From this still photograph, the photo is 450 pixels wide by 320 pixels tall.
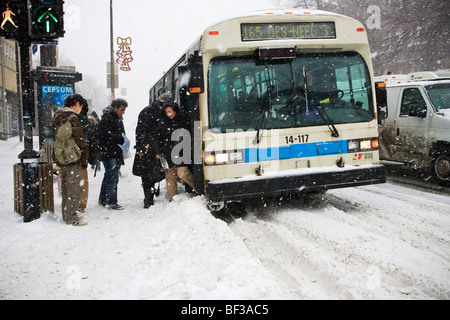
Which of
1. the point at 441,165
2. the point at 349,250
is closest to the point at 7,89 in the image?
the point at 441,165

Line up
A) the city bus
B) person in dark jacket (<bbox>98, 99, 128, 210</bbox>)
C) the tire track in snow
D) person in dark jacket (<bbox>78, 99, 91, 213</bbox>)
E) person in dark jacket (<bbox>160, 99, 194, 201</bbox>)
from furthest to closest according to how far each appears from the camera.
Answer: person in dark jacket (<bbox>98, 99, 128, 210</bbox>) < person in dark jacket (<bbox>160, 99, 194, 201</bbox>) < person in dark jacket (<bbox>78, 99, 91, 213</bbox>) < the city bus < the tire track in snow

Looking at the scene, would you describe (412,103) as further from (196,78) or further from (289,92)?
(196,78)

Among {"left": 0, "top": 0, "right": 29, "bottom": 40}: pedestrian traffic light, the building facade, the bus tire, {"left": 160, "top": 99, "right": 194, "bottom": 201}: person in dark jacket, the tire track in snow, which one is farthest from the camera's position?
the building facade

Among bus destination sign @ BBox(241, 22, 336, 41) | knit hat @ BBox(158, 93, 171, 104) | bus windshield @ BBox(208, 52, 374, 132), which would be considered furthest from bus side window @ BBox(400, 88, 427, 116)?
knit hat @ BBox(158, 93, 171, 104)

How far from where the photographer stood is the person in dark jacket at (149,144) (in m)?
6.66

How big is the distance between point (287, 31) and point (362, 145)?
2.20 meters

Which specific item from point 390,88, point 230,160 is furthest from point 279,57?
point 390,88

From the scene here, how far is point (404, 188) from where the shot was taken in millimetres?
7883

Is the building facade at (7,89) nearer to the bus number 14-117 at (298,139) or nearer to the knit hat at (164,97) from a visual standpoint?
the knit hat at (164,97)

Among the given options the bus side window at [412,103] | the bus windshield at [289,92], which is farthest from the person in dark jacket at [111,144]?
the bus side window at [412,103]

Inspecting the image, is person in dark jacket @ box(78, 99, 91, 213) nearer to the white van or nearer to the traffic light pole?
the traffic light pole

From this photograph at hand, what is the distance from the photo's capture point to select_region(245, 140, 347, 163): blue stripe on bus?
18.3 feet

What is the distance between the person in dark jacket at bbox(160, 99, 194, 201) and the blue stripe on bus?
4.48ft
